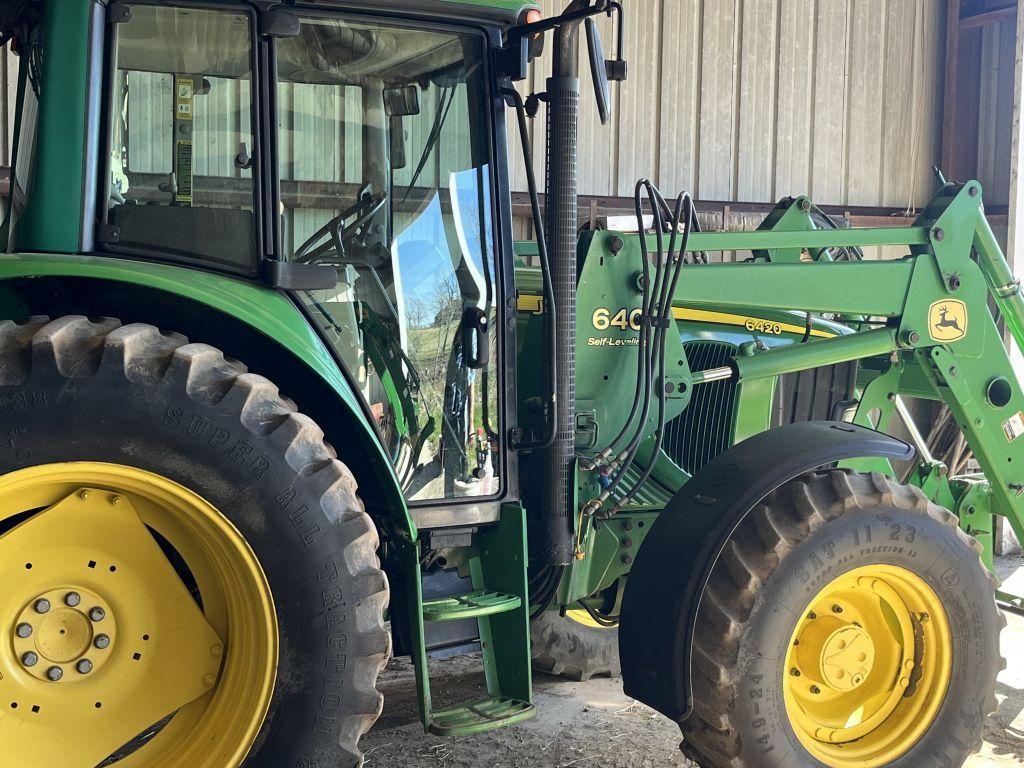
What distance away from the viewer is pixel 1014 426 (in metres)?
4.25

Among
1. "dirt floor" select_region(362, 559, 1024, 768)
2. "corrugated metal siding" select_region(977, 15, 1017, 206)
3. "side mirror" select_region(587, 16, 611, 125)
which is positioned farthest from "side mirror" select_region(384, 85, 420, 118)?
"corrugated metal siding" select_region(977, 15, 1017, 206)

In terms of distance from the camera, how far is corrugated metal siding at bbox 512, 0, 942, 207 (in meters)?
8.39

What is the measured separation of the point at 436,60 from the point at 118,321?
1203 mm

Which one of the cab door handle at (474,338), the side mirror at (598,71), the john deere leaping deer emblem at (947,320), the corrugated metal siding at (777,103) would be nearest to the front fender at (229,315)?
the cab door handle at (474,338)

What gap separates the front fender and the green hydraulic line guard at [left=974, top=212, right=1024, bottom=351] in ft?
8.84

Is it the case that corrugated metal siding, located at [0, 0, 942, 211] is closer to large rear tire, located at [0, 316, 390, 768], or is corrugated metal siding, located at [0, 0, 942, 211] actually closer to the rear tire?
the rear tire

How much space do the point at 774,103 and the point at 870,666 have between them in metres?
6.51

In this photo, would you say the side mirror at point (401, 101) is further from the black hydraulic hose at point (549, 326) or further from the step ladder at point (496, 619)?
the step ladder at point (496, 619)

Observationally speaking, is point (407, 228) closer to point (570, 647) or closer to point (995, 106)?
point (570, 647)

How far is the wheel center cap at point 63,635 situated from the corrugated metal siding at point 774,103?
221 inches

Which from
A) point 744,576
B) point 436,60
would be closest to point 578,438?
point 744,576

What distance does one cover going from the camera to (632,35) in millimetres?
8289

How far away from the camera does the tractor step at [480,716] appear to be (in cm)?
304

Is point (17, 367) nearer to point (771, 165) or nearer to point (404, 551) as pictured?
point (404, 551)
